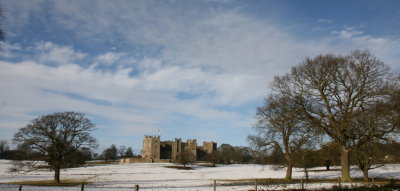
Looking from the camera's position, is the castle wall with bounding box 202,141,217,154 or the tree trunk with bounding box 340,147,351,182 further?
the castle wall with bounding box 202,141,217,154

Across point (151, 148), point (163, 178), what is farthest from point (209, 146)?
point (163, 178)

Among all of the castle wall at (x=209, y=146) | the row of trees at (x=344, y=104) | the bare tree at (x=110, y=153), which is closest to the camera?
the row of trees at (x=344, y=104)

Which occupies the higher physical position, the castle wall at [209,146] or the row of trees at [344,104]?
the row of trees at [344,104]

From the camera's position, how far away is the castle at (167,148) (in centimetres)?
14862

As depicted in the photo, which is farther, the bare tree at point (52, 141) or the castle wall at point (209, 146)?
the castle wall at point (209, 146)

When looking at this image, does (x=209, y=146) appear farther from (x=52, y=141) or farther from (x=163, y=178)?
(x=52, y=141)

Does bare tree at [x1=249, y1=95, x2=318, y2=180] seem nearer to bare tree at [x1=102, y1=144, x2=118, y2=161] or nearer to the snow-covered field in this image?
the snow-covered field

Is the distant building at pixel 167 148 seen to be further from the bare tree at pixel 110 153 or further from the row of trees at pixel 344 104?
the row of trees at pixel 344 104

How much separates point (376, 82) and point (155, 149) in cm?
13463

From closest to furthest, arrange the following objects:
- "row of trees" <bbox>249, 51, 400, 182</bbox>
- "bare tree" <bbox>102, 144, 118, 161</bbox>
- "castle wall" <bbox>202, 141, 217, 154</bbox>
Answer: "row of trees" <bbox>249, 51, 400, 182</bbox>, "bare tree" <bbox>102, 144, 118, 161</bbox>, "castle wall" <bbox>202, 141, 217, 154</bbox>

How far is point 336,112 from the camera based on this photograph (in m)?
24.8

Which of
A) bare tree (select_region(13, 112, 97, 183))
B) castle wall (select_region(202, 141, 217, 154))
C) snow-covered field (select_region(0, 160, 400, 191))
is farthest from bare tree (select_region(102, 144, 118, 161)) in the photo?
bare tree (select_region(13, 112, 97, 183))

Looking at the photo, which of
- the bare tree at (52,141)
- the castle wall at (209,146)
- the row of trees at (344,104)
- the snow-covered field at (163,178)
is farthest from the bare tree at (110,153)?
the row of trees at (344,104)

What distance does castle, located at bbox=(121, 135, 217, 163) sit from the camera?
148625 millimetres
